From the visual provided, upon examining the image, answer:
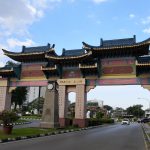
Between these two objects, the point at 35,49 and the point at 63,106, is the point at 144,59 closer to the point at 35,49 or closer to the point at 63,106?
the point at 63,106

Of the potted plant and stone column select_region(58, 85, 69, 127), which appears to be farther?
stone column select_region(58, 85, 69, 127)

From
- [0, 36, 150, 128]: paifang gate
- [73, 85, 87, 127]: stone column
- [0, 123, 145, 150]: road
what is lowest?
[0, 123, 145, 150]: road

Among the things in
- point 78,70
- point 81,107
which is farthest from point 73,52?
point 81,107

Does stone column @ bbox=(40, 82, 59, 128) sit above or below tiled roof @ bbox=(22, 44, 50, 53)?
below

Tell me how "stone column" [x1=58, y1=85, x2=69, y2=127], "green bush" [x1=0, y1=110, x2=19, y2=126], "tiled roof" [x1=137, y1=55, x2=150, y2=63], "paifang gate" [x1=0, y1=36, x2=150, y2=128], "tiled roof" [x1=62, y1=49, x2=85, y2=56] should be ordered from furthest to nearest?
"tiled roof" [x1=62, y1=49, x2=85, y2=56] < "stone column" [x1=58, y1=85, x2=69, y2=127] < "tiled roof" [x1=137, y1=55, x2=150, y2=63] < "paifang gate" [x1=0, y1=36, x2=150, y2=128] < "green bush" [x1=0, y1=110, x2=19, y2=126]

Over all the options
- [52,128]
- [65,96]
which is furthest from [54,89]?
[65,96]

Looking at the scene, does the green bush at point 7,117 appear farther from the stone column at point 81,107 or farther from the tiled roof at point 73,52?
the tiled roof at point 73,52

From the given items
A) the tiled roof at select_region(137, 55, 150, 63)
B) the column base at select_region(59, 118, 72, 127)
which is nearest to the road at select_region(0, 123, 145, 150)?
the tiled roof at select_region(137, 55, 150, 63)

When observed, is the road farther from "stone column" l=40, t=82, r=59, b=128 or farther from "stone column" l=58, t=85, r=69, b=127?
"stone column" l=58, t=85, r=69, b=127

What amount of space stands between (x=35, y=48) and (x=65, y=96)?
26.6 ft

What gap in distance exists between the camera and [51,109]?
102ft

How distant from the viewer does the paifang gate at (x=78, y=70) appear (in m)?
34.3

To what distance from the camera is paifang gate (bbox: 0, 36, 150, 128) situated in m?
34.3

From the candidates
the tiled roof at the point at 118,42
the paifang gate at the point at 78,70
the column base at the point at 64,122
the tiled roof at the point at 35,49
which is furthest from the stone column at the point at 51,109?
the tiled roof at the point at 35,49
